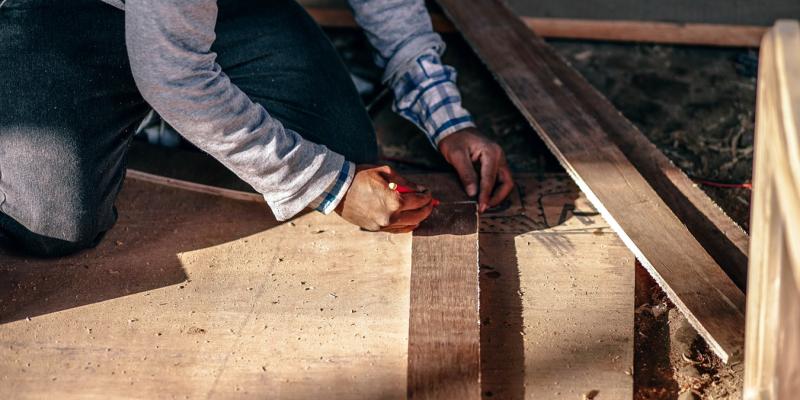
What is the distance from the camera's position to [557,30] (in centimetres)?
295

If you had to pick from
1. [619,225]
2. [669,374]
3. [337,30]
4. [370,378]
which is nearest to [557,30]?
[337,30]

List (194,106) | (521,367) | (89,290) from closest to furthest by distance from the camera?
(194,106) → (521,367) → (89,290)

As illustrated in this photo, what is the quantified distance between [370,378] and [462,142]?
787 millimetres

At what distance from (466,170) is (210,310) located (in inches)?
30.6

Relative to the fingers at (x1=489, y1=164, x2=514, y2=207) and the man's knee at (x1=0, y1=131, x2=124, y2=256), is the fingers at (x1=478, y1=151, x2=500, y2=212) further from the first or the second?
the man's knee at (x1=0, y1=131, x2=124, y2=256)

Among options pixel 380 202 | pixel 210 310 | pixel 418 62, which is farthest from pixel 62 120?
pixel 418 62

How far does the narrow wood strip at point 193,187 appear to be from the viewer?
7.03 feet

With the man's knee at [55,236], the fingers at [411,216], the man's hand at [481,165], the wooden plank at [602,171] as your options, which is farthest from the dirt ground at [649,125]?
the fingers at [411,216]

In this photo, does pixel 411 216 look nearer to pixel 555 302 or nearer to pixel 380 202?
pixel 380 202

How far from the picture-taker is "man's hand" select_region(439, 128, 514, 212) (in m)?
2.11

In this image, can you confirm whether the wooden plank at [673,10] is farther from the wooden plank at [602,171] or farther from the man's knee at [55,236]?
the man's knee at [55,236]

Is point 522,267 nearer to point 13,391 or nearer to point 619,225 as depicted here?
point 619,225

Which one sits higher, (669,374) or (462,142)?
(462,142)

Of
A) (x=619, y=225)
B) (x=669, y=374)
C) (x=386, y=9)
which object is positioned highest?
(x=386, y=9)
